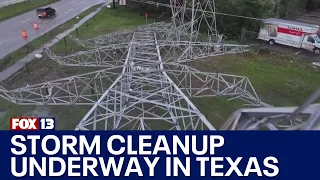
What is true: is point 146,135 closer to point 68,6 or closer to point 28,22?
point 28,22

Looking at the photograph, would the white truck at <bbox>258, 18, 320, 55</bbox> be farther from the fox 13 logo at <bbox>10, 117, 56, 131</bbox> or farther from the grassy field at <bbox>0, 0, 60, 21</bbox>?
the grassy field at <bbox>0, 0, 60, 21</bbox>

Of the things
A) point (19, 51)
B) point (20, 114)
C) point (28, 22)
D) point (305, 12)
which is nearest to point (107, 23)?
point (28, 22)

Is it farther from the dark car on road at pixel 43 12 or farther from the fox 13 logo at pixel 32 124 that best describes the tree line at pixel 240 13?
the fox 13 logo at pixel 32 124

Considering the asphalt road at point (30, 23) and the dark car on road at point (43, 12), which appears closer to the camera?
the asphalt road at point (30, 23)

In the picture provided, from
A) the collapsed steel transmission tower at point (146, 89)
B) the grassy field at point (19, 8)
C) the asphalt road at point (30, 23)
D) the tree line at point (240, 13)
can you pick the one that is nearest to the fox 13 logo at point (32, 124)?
the collapsed steel transmission tower at point (146, 89)

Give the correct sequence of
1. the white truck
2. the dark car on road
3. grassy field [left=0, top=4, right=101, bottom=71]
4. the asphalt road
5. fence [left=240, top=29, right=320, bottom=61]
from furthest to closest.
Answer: the dark car on road, the asphalt road, fence [left=240, top=29, right=320, bottom=61], the white truck, grassy field [left=0, top=4, right=101, bottom=71]

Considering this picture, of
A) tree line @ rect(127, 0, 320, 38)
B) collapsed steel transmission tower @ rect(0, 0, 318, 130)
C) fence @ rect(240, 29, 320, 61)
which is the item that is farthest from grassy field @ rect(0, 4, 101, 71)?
fence @ rect(240, 29, 320, 61)
